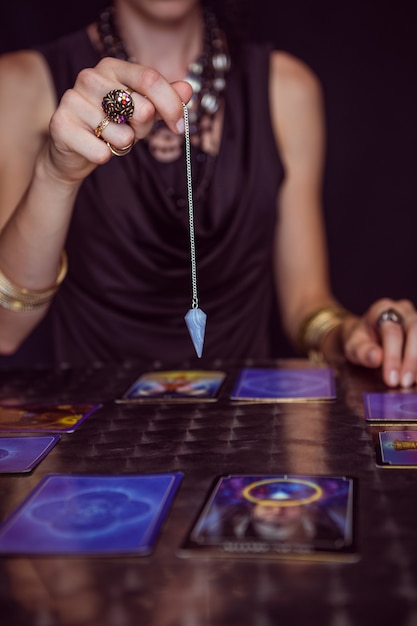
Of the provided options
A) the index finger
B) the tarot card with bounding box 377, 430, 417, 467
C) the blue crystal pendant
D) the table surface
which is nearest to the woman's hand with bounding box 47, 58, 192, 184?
the index finger

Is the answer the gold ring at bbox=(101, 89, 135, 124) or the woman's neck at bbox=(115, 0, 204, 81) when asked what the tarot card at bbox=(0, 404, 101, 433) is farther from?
the woman's neck at bbox=(115, 0, 204, 81)

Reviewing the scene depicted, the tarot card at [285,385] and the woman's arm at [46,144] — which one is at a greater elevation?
the woman's arm at [46,144]

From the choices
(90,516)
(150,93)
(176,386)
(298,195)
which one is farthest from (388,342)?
(298,195)

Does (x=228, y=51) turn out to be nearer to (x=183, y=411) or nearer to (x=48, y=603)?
(x=183, y=411)

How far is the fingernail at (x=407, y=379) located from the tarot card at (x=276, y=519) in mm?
400

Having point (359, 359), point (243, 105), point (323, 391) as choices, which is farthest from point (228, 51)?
point (323, 391)

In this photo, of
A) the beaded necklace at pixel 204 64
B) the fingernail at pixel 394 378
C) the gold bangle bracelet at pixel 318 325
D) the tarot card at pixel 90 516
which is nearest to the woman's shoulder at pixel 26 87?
the beaded necklace at pixel 204 64

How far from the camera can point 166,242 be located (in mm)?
1722

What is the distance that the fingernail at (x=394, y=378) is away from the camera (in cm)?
105

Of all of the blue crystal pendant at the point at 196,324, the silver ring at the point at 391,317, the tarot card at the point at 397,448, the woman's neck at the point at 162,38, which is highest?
the woman's neck at the point at 162,38

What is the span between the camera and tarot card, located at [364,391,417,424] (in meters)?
0.87

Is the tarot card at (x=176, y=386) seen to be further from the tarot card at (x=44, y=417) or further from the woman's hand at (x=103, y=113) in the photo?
the woman's hand at (x=103, y=113)

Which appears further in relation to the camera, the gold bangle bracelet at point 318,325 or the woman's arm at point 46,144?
the gold bangle bracelet at point 318,325

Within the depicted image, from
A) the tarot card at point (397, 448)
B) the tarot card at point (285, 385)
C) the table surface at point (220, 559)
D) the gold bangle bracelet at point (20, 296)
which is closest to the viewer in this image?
the table surface at point (220, 559)
